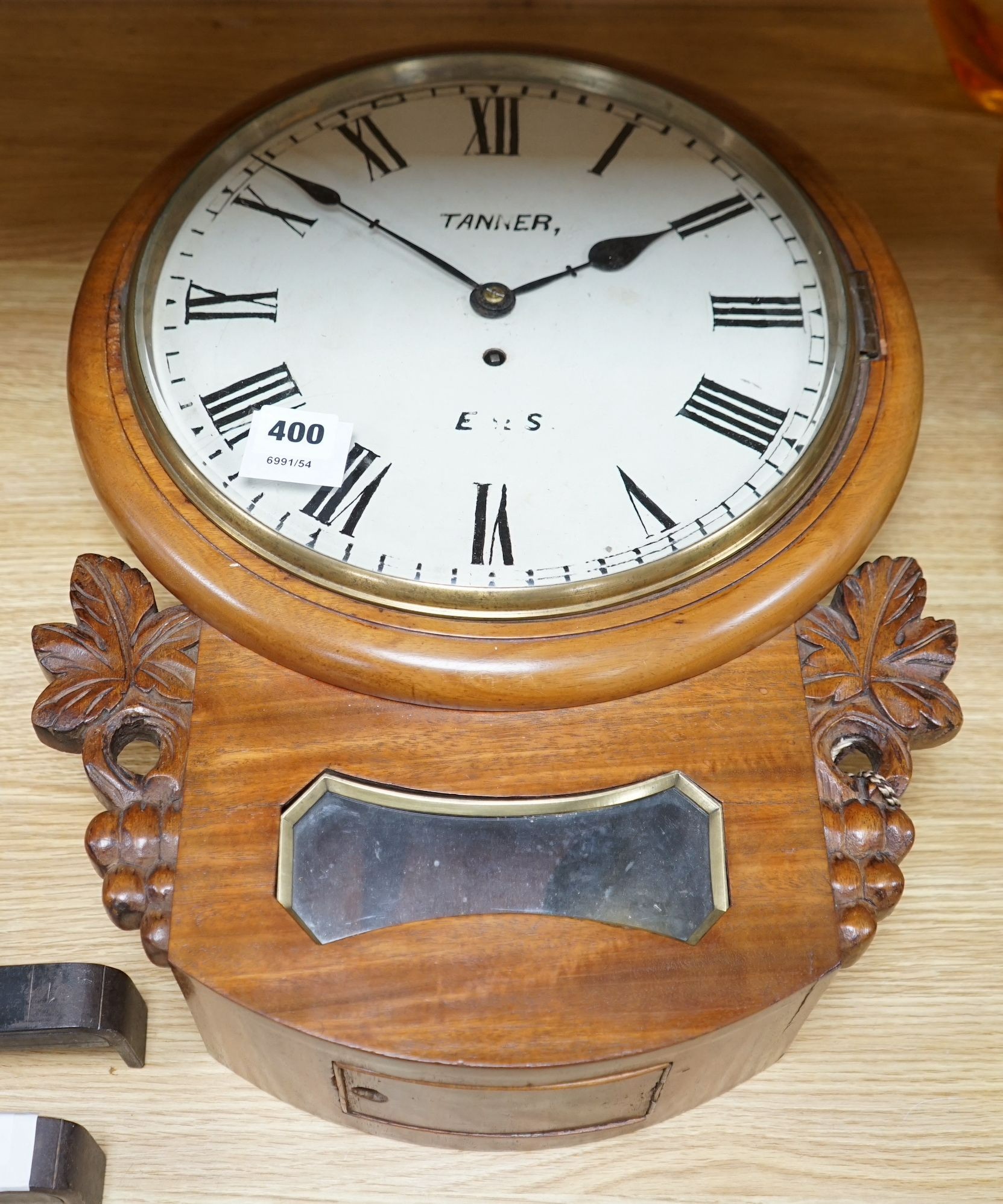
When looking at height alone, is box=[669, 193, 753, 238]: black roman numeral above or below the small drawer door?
above

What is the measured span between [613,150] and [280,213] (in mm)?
305

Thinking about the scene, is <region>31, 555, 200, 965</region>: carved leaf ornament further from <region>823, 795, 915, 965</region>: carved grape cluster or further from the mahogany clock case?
<region>823, 795, 915, 965</region>: carved grape cluster

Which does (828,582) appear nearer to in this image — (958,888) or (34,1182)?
(958,888)

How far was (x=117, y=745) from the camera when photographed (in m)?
1.03

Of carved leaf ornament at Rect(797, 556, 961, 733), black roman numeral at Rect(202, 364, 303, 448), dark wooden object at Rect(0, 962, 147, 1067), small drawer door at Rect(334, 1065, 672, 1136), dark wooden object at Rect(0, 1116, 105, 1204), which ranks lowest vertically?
dark wooden object at Rect(0, 1116, 105, 1204)

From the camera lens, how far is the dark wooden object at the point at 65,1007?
38.8 inches

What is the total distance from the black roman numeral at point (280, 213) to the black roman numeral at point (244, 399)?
0.16 m

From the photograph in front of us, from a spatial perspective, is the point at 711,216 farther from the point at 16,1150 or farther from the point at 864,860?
the point at 16,1150

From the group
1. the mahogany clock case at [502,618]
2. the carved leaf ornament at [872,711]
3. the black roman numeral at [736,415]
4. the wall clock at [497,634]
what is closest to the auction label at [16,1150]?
the wall clock at [497,634]

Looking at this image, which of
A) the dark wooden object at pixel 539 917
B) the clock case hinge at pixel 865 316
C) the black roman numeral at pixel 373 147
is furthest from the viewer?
the black roman numeral at pixel 373 147

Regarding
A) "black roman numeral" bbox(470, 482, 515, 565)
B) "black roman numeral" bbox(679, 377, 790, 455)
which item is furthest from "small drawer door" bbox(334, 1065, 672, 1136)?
"black roman numeral" bbox(679, 377, 790, 455)

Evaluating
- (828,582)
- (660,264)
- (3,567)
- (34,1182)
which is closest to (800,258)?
(660,264)

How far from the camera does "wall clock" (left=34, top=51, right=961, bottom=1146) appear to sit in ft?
3.08

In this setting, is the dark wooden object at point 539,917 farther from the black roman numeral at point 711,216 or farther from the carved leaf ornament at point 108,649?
the black roman numeral at point 711,216
